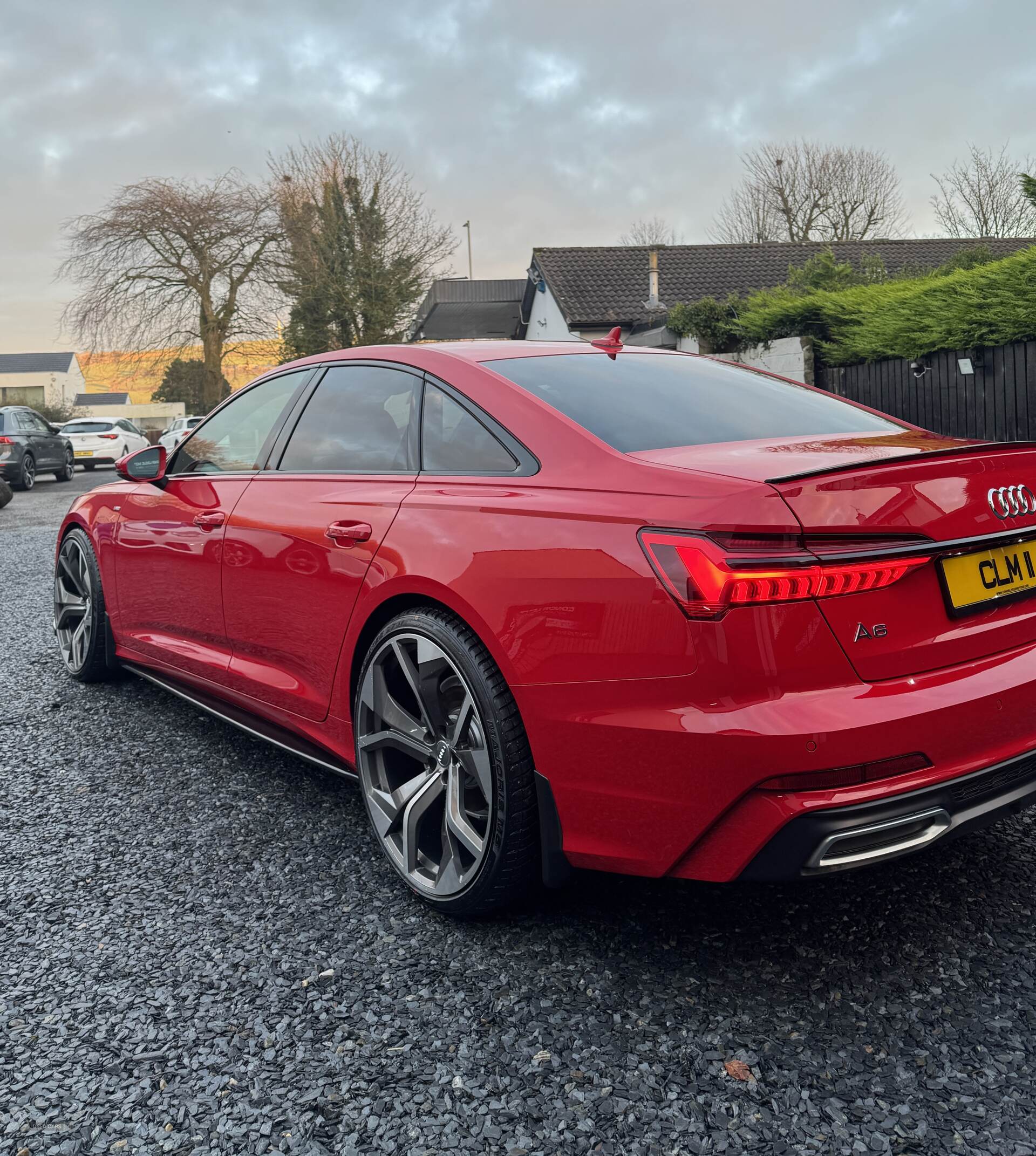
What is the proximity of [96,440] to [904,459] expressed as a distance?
101 ft

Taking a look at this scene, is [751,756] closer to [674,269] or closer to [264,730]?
[264,730]

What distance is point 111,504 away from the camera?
454 cm

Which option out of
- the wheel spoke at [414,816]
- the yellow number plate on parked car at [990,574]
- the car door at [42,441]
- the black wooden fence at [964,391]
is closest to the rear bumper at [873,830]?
the yellow number plate on parked car at [990,574]

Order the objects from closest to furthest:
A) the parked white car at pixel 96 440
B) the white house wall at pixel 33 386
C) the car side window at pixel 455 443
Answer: the car side window at pixel 455 443 < the parked white car at pixel 96 440 < the white house wall at pixel 33 386

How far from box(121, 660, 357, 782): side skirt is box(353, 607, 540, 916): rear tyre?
232mm

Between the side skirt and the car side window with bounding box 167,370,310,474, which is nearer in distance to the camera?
the side skirt

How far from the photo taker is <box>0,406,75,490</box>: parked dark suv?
20.6m

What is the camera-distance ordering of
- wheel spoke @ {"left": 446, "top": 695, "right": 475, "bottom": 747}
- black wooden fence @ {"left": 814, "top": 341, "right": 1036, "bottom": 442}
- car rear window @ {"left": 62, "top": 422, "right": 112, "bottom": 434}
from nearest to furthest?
1. wheel spoke @ {"left": 446, "top": 695, "right": 475, "bottom": 747}
2. black wooden fence @ {"left": 814, "top": 341, "right": 1036, "bottom": 442}
3. car rear window @ {"left": 62, "top": 422, "right": 112, "bottom": 434}

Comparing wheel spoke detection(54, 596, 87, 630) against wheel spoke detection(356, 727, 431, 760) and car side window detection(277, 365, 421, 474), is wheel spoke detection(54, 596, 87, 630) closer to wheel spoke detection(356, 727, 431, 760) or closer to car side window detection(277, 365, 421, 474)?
car side window detection(277, 365, 421, 474)

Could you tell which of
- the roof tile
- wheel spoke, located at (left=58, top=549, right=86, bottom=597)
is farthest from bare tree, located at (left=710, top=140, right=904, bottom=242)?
wheel spoke, located at (left=58, top=549, right=86, bottom=597)

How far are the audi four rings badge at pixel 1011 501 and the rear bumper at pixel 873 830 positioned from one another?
543 millimetres

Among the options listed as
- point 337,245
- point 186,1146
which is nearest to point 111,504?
point 186,1146

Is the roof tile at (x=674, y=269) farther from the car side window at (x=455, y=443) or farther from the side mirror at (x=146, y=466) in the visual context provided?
the car side window at (x=455, y=443)

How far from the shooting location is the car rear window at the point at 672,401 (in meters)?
2.51
